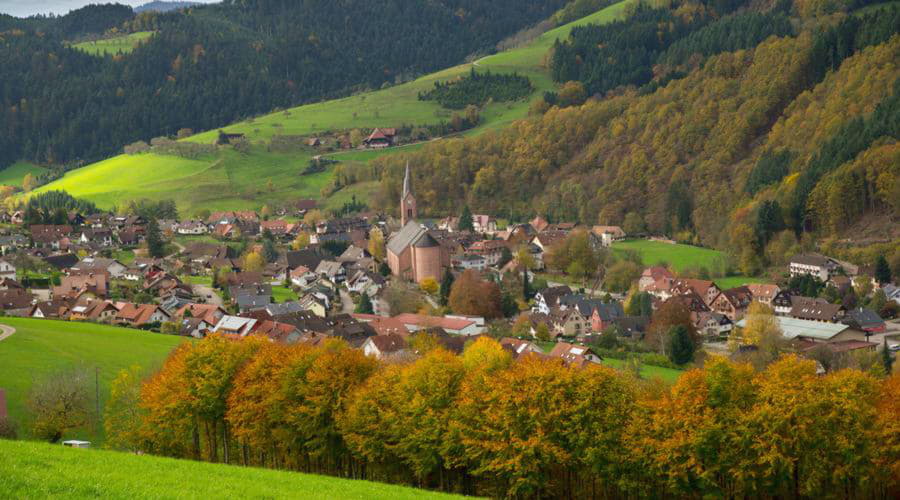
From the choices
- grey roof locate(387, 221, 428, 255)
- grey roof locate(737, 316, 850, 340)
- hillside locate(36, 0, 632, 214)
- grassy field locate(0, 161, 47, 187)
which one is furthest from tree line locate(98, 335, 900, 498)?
grassy field locate(0, 161, 47, 187)

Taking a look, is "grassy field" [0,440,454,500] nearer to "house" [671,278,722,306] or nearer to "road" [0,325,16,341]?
"road" [0,325,16,341]

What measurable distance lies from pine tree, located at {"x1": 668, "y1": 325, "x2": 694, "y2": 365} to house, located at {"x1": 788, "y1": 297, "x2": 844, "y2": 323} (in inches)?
471

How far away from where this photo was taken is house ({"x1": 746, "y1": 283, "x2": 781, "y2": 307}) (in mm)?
64438

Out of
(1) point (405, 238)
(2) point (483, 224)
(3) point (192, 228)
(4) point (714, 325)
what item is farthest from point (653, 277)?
(3) point (192, 228)

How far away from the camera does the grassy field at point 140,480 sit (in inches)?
612

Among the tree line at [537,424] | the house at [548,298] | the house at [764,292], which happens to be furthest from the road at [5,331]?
the house at [764,292]

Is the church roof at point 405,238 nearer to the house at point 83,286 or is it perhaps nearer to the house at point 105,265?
the house at point 105,265

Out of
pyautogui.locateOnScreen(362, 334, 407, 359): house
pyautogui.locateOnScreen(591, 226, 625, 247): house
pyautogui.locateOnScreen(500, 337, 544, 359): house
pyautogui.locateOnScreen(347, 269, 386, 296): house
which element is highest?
pyautogui.locateOnScreen(362, 334, 407, 359): house

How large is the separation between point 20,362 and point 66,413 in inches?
338

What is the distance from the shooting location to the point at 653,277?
2800 inches

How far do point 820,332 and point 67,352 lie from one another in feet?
130

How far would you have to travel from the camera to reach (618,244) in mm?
88812

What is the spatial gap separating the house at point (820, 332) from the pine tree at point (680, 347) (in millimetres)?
6560

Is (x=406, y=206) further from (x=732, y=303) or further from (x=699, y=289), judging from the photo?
(x=732, y=303)
